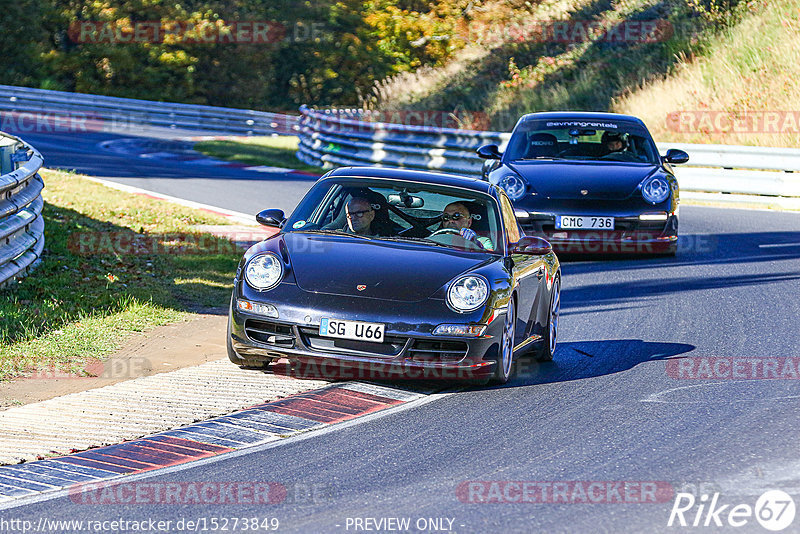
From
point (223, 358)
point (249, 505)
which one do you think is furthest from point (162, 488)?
point (223, 358)

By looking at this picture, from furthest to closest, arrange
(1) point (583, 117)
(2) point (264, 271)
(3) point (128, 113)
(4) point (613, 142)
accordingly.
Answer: (3) point (128, 113)
(1) point (583, 117)
(4) point (613, 142)
(2) point (264, 271)

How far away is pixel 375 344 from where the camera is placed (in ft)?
24.3

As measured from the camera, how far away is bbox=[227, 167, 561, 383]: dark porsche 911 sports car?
24.4 feet

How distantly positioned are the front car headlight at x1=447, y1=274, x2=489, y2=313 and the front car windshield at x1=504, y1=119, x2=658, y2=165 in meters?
7.08

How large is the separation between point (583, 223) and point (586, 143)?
162cm

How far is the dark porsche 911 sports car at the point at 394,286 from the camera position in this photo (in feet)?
24.4

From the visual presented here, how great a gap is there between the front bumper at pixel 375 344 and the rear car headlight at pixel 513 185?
20.2ft

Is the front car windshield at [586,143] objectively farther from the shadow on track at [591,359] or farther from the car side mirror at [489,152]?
the shadow on track at [591,359]

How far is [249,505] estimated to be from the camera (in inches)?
210

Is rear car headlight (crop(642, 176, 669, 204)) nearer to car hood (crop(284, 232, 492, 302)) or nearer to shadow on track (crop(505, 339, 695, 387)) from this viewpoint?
shadow on track (crop(505, 339, 695, 387))

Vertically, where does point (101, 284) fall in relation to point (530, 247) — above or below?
below

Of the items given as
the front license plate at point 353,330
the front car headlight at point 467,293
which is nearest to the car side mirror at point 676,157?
the front car headlight at point 467,293

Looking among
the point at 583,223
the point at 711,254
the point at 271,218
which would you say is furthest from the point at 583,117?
the point at 271,218

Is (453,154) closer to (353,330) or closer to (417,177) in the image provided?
(417,177)
